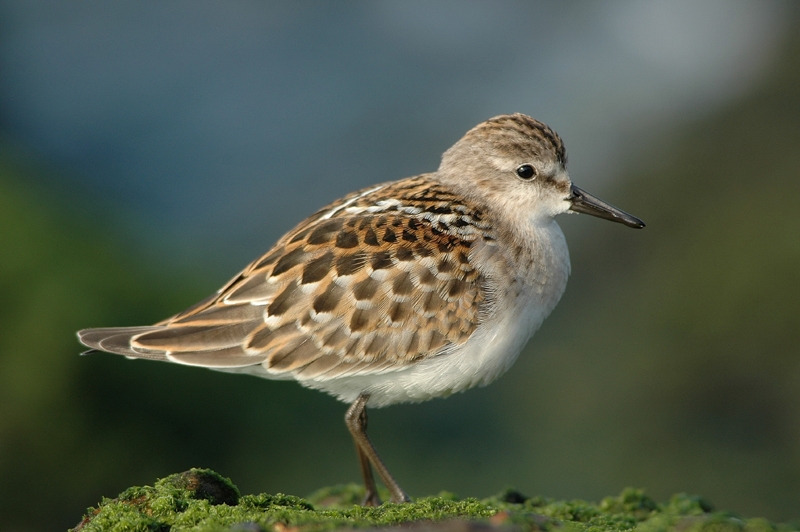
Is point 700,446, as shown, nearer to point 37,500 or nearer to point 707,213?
point 707,213

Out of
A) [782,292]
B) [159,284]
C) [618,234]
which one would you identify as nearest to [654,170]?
[618,234]

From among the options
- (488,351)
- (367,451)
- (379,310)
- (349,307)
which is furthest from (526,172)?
(367,451)

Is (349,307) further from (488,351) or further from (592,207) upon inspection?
(592,207)

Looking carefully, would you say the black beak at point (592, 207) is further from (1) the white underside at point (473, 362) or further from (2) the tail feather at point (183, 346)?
(2) the tail feather at point (183, 346)

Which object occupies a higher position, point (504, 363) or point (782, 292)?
point (782, 292)

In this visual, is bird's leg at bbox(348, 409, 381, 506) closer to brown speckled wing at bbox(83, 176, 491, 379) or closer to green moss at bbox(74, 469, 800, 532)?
brown speckled wing at bbox(83, 176, 491, 379)
